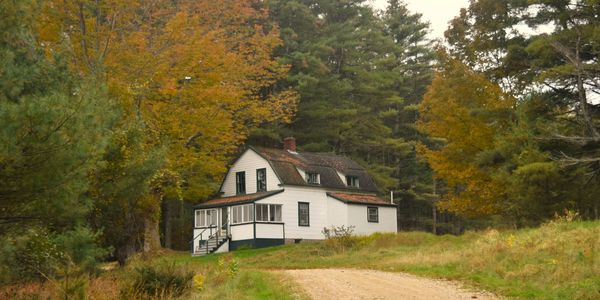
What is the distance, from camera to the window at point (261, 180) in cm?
4194

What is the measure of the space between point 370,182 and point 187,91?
891 inches

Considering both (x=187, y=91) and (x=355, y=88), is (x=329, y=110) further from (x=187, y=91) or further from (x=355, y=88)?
(x=187, y=91)

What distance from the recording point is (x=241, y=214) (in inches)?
1598

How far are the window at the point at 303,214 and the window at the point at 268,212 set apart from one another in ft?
4.88

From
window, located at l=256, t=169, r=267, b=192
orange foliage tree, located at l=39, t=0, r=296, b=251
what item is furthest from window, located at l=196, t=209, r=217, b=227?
orange foliage tree, located at l=39, t=0, r=296, b=251

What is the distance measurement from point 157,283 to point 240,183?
29.5 meters

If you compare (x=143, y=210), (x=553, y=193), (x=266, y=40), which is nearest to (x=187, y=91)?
(x=143, y=210)

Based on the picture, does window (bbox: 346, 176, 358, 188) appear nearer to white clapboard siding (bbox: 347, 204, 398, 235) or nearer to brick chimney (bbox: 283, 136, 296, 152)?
white clapboard siding (bbox: 347, 204, 398, 235)

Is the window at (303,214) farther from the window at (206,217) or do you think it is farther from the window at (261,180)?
the window at (206,217)

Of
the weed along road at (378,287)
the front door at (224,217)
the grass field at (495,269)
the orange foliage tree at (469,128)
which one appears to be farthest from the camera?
the front door at (224,217)

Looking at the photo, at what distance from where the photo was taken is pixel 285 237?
40.7 m

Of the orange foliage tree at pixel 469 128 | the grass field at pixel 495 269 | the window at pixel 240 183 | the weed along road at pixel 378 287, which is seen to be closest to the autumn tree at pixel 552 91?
the orange foliage tree at pixel 469 128

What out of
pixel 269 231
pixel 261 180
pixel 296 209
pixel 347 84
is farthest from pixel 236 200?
pixel 347 84

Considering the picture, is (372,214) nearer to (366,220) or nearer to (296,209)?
(366,220)
